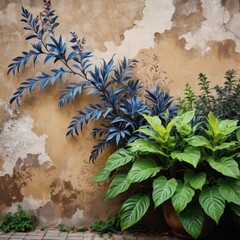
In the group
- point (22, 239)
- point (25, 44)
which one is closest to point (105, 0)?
point (25, 44)

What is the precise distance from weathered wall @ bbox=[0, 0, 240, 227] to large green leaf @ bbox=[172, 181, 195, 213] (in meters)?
0.88

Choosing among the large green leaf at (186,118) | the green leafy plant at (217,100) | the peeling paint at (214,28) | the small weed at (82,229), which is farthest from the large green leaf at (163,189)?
the peeling paint at (214,28)

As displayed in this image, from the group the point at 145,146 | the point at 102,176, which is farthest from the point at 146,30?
the point at 102,176

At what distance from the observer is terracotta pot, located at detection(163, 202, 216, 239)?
10.4ft

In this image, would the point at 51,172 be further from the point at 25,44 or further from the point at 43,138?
the point at 25,44

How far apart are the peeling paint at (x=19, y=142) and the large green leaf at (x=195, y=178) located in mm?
1413

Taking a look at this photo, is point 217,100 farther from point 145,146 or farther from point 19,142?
point 19,142

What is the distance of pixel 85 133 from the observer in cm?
358

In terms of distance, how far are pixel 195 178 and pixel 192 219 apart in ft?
1.09

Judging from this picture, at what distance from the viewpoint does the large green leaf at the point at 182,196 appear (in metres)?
2.80

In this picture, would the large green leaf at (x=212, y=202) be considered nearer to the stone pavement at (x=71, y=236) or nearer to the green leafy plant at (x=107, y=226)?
the stone pavement at (x=71, y=236)

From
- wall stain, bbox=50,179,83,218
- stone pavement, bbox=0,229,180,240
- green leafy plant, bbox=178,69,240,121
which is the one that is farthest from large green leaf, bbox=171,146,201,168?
wall stain, bbox=50,179,83,218

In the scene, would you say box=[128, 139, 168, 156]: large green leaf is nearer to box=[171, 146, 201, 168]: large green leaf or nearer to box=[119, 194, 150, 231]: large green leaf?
box=[171, 146, 201, 168]: large green leaf

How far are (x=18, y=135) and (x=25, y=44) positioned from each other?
35.6 inches
